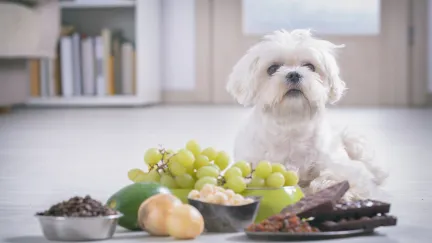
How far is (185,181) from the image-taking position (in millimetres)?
1792

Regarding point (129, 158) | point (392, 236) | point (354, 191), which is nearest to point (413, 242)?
point (392, 236)

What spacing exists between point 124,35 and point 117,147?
306 cm

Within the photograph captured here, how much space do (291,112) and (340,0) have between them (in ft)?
16.2

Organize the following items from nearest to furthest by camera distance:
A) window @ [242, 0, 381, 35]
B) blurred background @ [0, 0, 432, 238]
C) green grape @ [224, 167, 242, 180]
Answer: green grape @ [224, 167, 242, 180]
blurred background @ [0, 0, 432, 238]
window @ [242, 0, 381, 35]

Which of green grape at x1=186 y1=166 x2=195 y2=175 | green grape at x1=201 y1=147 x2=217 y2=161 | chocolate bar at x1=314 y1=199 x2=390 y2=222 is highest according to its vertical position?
green grape at x1=201 y1=147 x2=217 y2=161

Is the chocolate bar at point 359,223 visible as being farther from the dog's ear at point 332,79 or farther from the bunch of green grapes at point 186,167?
the dog's ear at point 332,79

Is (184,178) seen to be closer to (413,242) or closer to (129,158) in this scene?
(413,242)

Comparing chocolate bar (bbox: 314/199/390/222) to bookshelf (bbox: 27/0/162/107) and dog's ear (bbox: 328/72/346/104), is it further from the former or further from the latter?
bookshelf (bbox: 27/0/162/107)

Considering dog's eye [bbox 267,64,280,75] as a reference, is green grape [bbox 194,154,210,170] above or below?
below

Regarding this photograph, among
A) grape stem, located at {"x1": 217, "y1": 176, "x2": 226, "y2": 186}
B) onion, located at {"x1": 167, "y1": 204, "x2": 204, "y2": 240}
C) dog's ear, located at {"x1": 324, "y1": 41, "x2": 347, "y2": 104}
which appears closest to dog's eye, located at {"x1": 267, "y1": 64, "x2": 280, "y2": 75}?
dog's ear, located at {"x1": 324, "y1": 41, "x2": 347, "y2": 104}

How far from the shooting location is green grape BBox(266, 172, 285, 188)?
1738mm

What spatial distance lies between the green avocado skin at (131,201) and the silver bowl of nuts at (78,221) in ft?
0.36

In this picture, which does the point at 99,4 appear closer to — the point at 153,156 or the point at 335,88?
the point at 335,88

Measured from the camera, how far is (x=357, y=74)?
6.63 m
